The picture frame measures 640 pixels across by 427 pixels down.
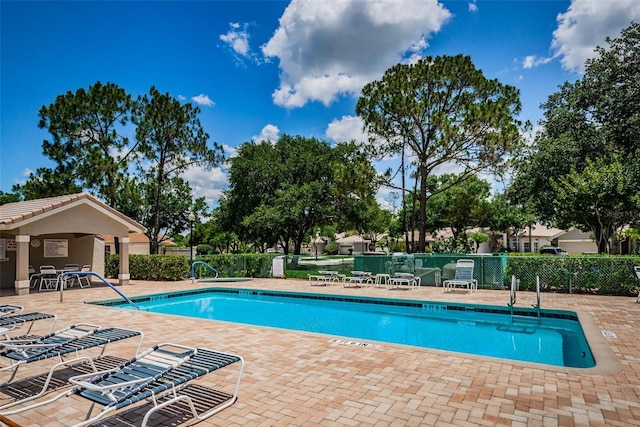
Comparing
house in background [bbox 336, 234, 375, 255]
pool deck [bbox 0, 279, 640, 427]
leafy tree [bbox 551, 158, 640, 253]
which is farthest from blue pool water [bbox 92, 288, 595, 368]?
house in background [bbox 336, 234, 375, 255]

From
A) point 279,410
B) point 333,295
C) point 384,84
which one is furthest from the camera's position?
point 384,84

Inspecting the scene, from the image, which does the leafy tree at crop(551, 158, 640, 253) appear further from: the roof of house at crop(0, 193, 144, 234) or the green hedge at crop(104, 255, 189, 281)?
the roof of house at crop(0, 193, 144, 234)

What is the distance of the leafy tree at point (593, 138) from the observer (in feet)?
70.4

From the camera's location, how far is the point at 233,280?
63.7 ft

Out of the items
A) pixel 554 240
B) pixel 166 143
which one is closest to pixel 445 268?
pixel 166 143

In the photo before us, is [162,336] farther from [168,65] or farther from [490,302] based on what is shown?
[168,65]

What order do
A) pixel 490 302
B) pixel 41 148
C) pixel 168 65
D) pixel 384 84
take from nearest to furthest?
pixel 490 302 < pixel 168 65 < pixel 384 84 < pixel 41 148

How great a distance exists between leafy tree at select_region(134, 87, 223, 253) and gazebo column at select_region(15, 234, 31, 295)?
10.1 meters

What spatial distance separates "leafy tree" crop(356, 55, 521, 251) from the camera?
18938mm

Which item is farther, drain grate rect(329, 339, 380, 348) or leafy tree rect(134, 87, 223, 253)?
leafy tree rect(134, 87, 223, 253)

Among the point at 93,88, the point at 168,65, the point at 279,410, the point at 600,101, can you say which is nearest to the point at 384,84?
the point at 168,65

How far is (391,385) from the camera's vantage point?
4.88m

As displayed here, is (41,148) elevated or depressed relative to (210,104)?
depressed

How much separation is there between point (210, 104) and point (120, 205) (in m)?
15.9
